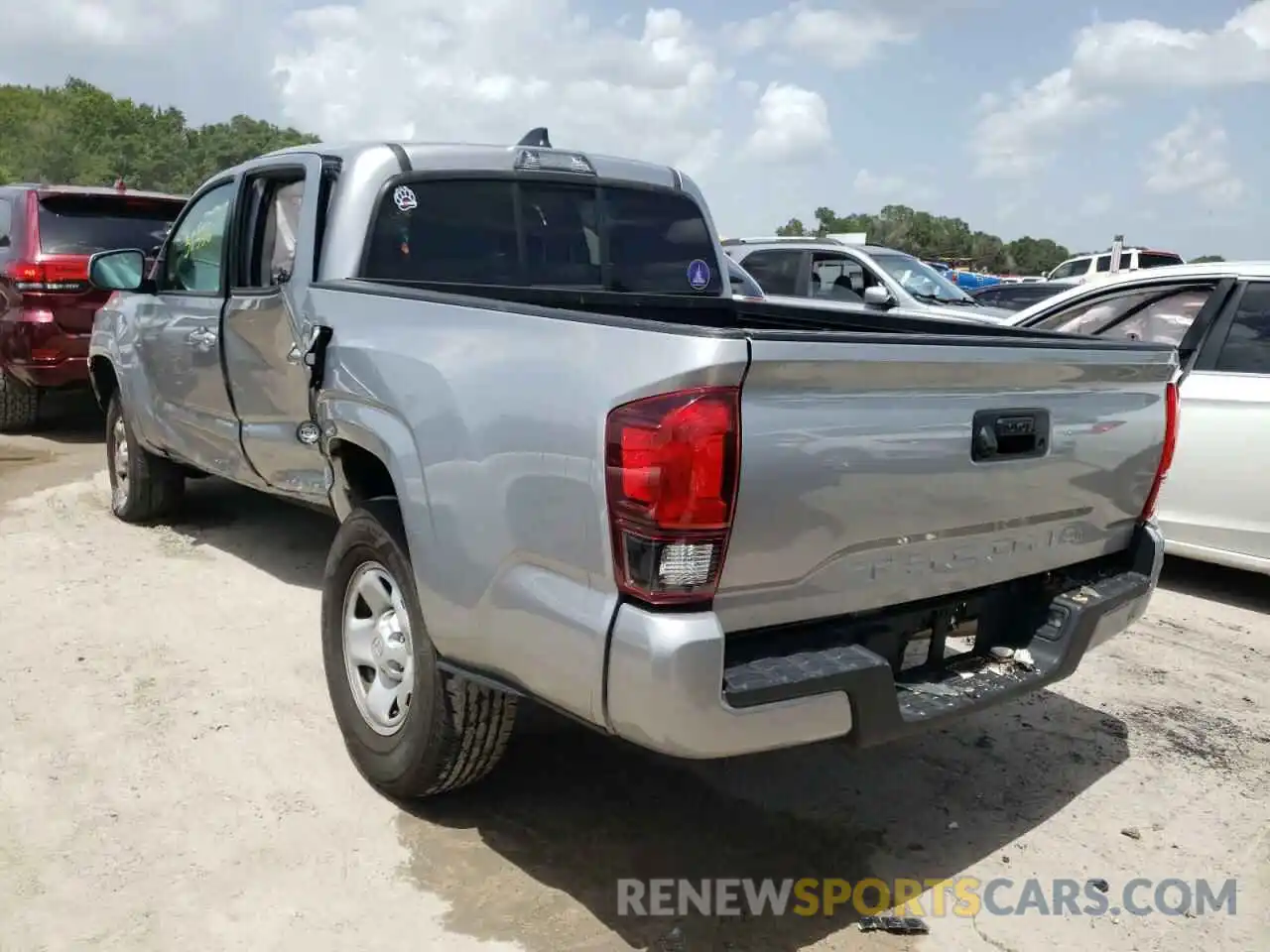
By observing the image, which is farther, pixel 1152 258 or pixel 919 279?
pixel 1152 258

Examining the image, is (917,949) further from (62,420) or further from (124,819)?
(62,420)

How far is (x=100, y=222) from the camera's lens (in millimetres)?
8305

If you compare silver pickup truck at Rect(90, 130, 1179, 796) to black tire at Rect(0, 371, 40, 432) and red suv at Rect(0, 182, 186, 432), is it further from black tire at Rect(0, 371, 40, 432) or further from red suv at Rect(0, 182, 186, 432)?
black tire at Rect(0, 371, 40, 432)

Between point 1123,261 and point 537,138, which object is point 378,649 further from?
point 1123,261

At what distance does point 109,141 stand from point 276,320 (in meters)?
94.0

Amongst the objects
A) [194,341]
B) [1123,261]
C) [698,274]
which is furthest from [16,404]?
[1123,261]

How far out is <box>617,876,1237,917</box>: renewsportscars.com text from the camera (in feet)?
9.37

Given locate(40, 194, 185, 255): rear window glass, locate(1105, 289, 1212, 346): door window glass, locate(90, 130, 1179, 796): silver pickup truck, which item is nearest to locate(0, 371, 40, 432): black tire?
locate(40, 194, 185, 255): rear window glass

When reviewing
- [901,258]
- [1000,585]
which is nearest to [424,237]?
[1000,585]

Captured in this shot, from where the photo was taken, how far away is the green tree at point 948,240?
68188mm

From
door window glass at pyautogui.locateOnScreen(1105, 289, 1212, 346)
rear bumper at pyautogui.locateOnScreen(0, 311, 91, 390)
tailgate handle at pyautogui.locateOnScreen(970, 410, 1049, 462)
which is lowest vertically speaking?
rear bumper at pyautogui.locateOnScreen(0, 311, 91, 390)

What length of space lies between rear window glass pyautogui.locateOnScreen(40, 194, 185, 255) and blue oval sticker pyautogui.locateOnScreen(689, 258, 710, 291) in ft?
17.6

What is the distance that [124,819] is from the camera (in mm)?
3164

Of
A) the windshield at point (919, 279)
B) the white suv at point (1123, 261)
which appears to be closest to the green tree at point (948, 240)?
the white suv at point (1123, 261)
